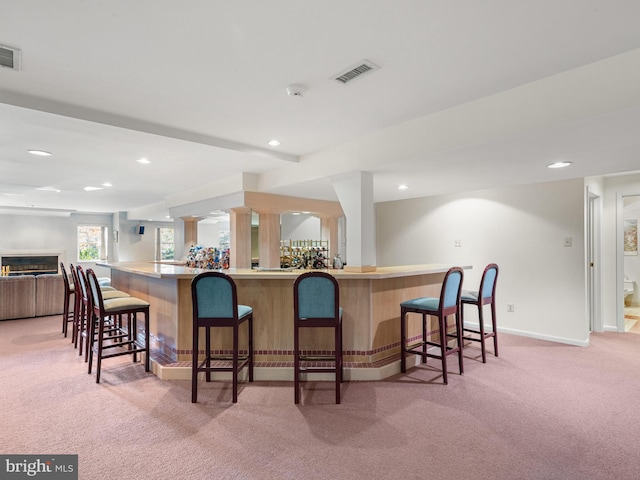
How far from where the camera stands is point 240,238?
529 cm

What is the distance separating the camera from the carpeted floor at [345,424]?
201cm

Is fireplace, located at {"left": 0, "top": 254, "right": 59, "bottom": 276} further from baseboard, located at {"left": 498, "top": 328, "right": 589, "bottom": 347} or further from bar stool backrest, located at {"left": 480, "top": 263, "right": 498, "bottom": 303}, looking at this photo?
baseboard, located at {"left": 498, "top": 328, "right": 589, "bottom": 347}

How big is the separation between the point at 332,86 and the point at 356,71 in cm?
25

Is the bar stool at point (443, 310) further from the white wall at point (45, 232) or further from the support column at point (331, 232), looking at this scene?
the white wall at point (45, 232)

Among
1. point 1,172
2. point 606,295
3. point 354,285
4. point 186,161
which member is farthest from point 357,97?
point 606,295

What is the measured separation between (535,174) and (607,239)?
234 centimetres

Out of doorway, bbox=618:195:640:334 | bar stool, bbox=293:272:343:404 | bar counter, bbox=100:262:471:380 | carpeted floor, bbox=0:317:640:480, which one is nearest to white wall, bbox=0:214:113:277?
carpeted floor, bbox=0:317:640:480

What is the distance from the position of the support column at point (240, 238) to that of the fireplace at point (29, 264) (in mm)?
6975

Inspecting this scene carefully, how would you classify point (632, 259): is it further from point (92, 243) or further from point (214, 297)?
point (92, 243)

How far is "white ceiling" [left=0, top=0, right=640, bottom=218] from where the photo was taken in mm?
1723

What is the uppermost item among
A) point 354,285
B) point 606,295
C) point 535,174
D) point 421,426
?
point 535,174

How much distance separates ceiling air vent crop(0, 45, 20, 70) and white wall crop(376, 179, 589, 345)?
5.24 meters

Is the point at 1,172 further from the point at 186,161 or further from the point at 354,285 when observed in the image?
the point at 354,285

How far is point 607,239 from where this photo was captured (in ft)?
17.1
